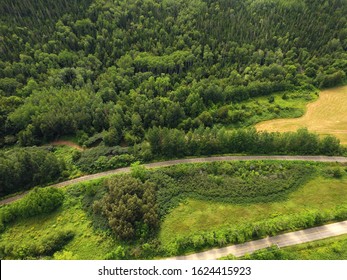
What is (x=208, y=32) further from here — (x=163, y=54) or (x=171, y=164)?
(x=171, y=164)

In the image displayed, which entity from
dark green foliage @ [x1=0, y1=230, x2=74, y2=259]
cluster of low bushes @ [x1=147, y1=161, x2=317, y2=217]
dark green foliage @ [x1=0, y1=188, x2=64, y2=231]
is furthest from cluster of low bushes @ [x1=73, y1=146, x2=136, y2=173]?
dark green foliage @ [x1=0, y1=230, x2=74, y2=259]

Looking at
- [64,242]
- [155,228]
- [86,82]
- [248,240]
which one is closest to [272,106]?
[248,240]

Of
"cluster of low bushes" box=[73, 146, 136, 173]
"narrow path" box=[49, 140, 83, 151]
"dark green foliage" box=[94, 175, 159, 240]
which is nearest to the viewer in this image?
"dark green foliage" box=[94, 175, 159, 240]

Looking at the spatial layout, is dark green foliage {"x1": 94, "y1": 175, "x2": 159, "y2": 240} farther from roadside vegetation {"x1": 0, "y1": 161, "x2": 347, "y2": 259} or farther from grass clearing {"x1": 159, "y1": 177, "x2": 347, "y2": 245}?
grass clearing {"x1": 159, "y1": 177, "x2": 347, "y2": 245}

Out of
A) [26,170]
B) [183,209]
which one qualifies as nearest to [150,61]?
[26,170]

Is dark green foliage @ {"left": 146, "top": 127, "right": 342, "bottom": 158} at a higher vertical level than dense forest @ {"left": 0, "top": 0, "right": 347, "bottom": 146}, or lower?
lower

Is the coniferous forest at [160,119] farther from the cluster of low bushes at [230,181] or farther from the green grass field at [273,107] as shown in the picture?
the green grass field at [273,107]
